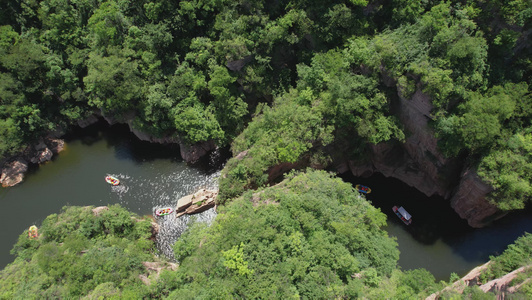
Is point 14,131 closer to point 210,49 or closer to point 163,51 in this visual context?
point 163,51

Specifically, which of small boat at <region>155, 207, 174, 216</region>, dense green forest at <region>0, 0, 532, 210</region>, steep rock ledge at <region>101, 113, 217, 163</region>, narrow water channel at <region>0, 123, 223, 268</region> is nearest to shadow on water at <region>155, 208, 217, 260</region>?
narrow water channel at <region>0, 123, 223, 268</region>

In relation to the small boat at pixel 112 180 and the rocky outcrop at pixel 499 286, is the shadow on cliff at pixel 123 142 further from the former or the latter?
the rocky outcrop at pixel 499 286

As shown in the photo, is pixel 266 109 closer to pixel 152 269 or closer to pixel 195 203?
pixel 195 203

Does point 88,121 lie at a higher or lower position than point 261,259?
higher

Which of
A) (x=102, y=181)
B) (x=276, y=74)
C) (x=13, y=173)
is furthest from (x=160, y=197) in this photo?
(x=276, y=74)

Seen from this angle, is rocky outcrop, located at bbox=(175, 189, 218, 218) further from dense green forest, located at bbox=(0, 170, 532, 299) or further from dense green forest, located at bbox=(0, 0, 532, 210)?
dense green forest, located at bbox=(0, 170, 532, 299)

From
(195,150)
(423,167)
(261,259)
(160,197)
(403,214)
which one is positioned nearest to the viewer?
(261,259)
